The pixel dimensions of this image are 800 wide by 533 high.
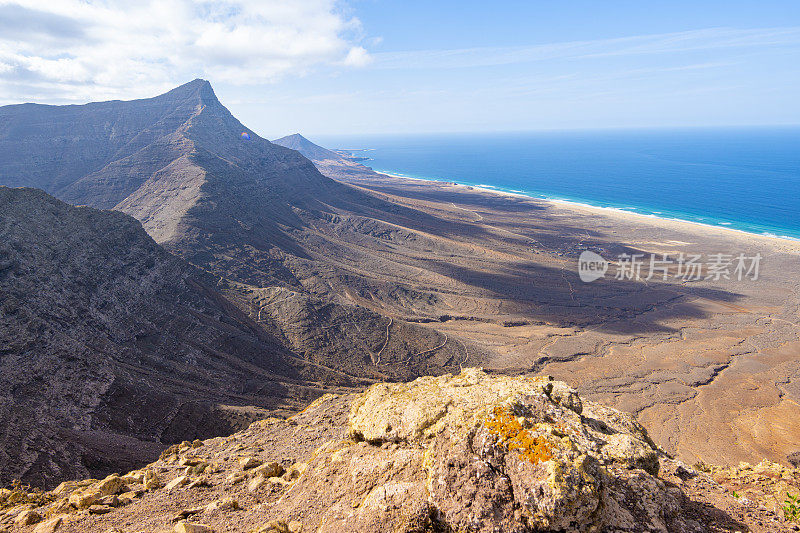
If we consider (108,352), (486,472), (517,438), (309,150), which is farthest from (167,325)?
(309,150)

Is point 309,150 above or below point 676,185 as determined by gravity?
above

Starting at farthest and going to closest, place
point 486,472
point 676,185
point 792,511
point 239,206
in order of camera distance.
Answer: point 676,185 < point 239,206 < point 792,511 < point 486,472

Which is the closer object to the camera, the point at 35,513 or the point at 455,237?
the point at 35,513

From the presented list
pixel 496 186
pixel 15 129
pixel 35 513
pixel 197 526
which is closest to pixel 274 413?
pixel 35 513

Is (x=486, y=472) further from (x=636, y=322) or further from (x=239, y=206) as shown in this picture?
(x=239, y=206)

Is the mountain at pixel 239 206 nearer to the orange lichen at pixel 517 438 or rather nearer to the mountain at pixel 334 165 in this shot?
the orange lichen at pixel 517 438

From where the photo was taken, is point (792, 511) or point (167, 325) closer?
point (792, 511)

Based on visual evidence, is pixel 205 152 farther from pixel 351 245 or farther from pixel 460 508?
pixel 460 508
